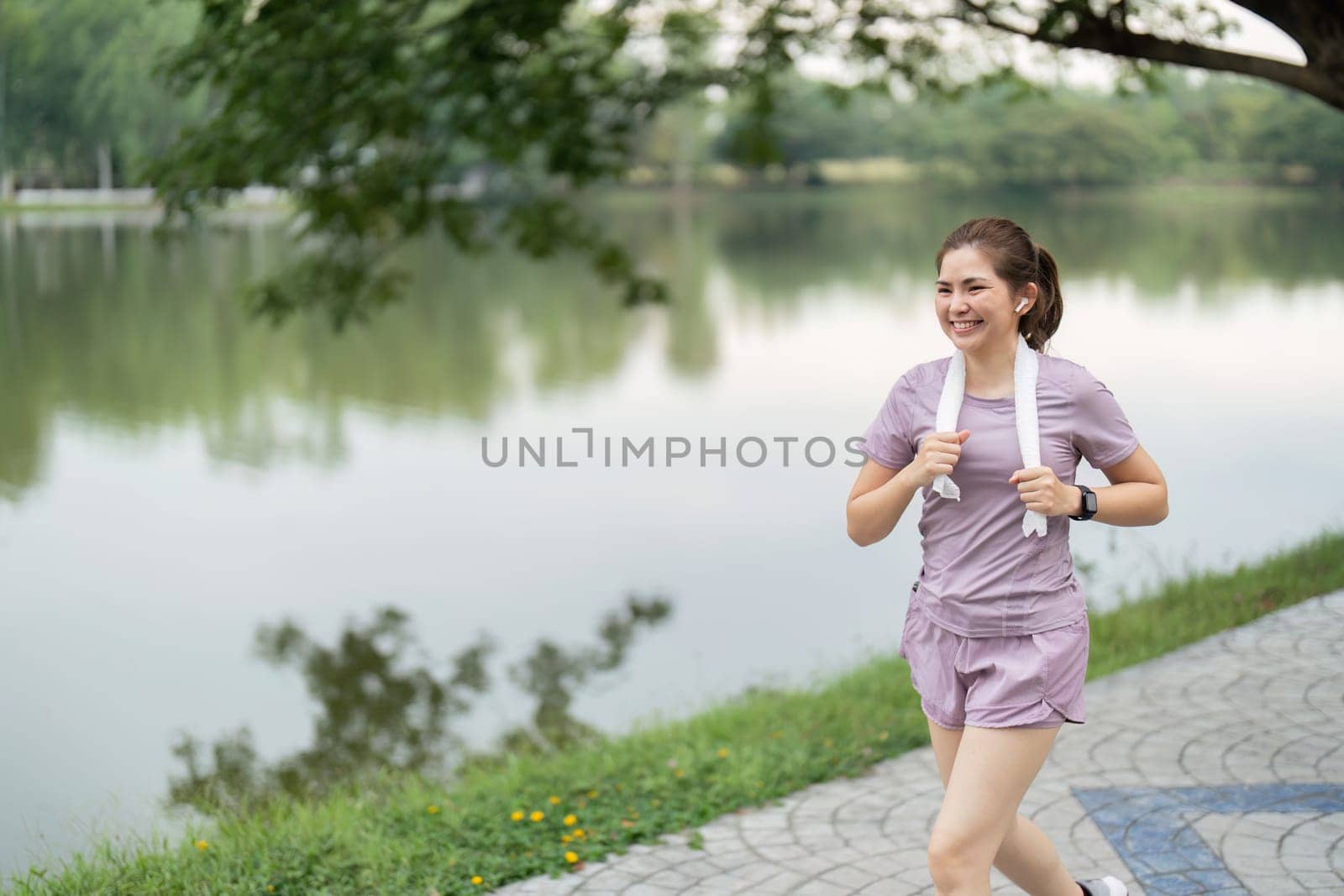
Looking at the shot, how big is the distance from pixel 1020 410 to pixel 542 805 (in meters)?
2.81

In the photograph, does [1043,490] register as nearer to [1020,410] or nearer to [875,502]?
[1020,410]

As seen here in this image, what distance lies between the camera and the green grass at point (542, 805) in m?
4.57

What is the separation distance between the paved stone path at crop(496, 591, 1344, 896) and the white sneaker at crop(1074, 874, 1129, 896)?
61 cm

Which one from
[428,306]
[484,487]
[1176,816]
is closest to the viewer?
[1176,816]

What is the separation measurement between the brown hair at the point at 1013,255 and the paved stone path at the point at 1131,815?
194 centimetres

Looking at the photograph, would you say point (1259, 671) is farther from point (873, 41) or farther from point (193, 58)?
point (193, 58)

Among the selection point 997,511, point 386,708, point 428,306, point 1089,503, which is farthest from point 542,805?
point 428,306

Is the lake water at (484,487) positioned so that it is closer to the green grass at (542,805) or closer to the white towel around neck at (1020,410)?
the green grass at (542,805)

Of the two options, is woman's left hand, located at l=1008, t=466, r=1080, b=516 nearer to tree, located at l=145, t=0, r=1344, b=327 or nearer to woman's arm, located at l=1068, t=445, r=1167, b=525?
woman's arm, located at l=1068, t=445, r=1167, b=525

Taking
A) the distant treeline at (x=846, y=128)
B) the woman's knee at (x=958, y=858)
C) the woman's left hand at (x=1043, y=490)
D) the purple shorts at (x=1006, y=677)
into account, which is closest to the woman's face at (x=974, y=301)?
the woman's left hand at (x=1043, y=490)

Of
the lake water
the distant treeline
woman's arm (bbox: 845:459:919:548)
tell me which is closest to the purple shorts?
woman's arm (bbox: 845:459:919:548)

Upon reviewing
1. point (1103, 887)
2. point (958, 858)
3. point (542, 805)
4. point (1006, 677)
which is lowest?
point (542, 805)

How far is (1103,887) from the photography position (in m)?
3.54

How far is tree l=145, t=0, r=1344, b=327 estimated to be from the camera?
30.8ft
